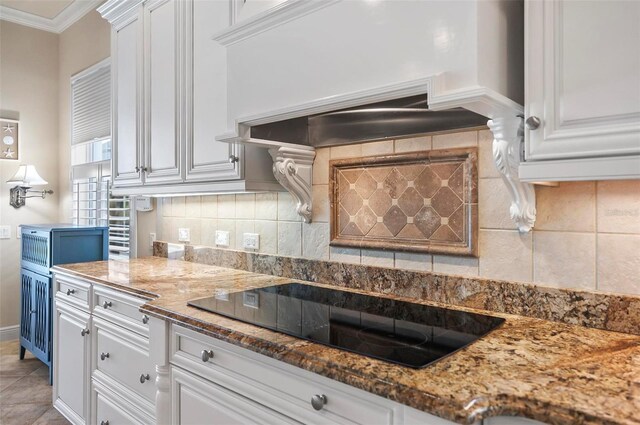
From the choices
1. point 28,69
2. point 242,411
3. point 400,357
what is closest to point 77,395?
point 242,411

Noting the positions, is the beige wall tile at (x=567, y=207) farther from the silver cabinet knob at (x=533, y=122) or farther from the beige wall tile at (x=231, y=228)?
the beige wall tile at (x=231, y=228)

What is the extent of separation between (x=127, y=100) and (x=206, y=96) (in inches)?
34.2

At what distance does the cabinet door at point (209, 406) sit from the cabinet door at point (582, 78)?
39.4 inches

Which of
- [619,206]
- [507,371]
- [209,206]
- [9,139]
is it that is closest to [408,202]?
[619,206]

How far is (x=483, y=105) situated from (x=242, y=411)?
1.10m

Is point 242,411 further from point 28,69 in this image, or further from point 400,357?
point 28,69

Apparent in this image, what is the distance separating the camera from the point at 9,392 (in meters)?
3.02

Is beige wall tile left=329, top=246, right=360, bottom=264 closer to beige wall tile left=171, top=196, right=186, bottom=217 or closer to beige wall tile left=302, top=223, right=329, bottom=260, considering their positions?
beige wall tile left=302, top=223, right=329, bottom=260

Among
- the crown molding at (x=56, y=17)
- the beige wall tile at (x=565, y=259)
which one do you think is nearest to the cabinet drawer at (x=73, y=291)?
the beige wall tile at (x=565, y=259)

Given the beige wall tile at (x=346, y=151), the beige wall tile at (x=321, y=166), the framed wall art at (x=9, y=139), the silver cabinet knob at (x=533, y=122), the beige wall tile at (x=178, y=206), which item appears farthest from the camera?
the framed wall art at (x=9, y=139)

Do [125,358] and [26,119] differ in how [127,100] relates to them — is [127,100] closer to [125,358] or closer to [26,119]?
[125,358]

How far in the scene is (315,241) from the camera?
1991mm

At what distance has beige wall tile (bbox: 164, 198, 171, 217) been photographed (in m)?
2.82

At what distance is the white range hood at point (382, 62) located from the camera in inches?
44.0
